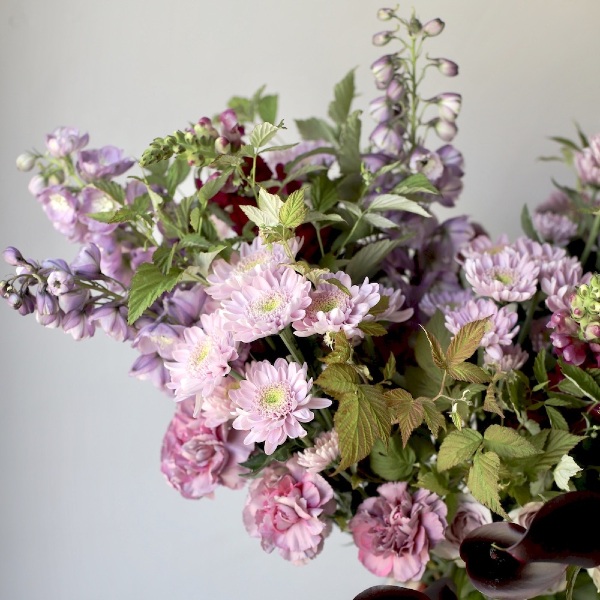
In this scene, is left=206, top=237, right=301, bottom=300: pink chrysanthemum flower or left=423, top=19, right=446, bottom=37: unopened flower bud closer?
left=206, top=237, right=301, bottom=300: pink chrysanthemum flower

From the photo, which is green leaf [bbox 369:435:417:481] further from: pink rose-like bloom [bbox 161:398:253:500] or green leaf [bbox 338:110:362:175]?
green leaf [bbox 338:110:362:175]

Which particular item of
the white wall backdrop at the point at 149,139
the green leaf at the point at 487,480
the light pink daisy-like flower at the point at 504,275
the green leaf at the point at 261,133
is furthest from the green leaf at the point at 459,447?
the white wall backdrop at the point at 149,139

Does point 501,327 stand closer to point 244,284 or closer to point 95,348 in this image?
point 244,284

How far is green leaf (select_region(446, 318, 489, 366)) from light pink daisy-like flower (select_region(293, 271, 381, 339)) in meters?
0.05

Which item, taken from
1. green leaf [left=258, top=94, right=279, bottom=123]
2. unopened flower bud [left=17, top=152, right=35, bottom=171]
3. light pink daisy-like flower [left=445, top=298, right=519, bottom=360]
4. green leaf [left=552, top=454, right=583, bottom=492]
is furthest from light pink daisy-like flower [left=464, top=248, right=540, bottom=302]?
unopened flower bud [left=17, top=152, right=35, bottom=171]

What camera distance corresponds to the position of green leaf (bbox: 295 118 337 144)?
2.40 ft

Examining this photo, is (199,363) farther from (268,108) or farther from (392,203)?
(268,108)

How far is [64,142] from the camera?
643 millimetres

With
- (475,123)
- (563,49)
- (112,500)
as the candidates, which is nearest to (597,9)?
(563,49)

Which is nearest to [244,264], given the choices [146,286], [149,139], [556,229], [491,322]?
[146,286]

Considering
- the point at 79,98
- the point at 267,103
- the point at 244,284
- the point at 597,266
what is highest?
the point at 79,98

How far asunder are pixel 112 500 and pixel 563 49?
74cm

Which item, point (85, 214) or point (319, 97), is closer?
point (85, 214)

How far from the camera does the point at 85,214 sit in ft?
2.06
